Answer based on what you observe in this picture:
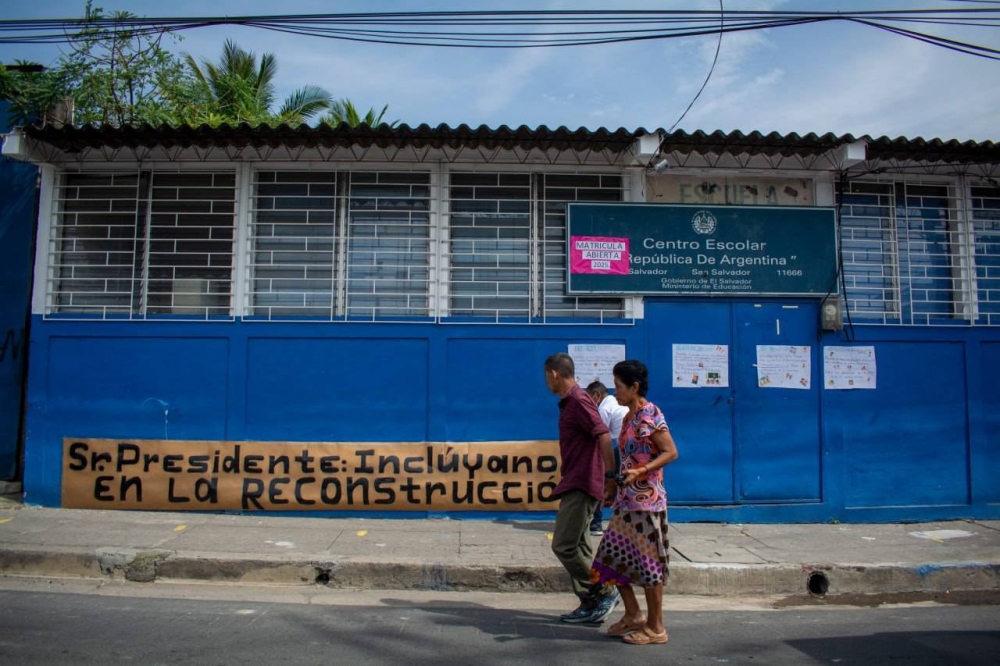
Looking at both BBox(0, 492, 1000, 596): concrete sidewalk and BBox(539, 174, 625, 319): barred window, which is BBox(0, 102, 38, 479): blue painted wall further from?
BBox(539, 174, 625, 319): barred window

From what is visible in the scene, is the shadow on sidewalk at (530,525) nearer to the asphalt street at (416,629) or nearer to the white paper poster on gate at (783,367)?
the asphalt street at (416,629)

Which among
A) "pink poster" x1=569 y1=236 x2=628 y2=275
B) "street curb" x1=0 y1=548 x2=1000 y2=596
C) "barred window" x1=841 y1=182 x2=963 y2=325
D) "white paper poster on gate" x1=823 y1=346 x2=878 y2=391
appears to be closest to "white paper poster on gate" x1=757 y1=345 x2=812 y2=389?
"white paper poster on gate" x1=823 y1=346 x2=878 y2=391

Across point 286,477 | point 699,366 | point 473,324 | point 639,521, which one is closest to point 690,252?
point 699,366

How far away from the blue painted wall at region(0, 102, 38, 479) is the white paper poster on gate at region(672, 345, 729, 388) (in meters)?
7.07

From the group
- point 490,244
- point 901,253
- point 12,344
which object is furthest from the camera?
point 901,253

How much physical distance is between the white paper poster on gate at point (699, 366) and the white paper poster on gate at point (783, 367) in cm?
40

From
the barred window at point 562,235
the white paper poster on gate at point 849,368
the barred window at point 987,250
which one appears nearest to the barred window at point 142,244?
the barred window at point 562,235

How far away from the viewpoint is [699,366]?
24.2 feet

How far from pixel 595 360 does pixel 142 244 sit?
5.03 metres

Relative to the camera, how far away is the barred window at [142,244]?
24.4 feet

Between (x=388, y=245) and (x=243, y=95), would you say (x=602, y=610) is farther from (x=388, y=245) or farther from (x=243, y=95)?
(x=243, y=95)

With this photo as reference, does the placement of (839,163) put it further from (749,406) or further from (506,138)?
(506,138)

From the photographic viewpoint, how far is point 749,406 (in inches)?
292

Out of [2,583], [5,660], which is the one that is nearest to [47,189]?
[2,583]
